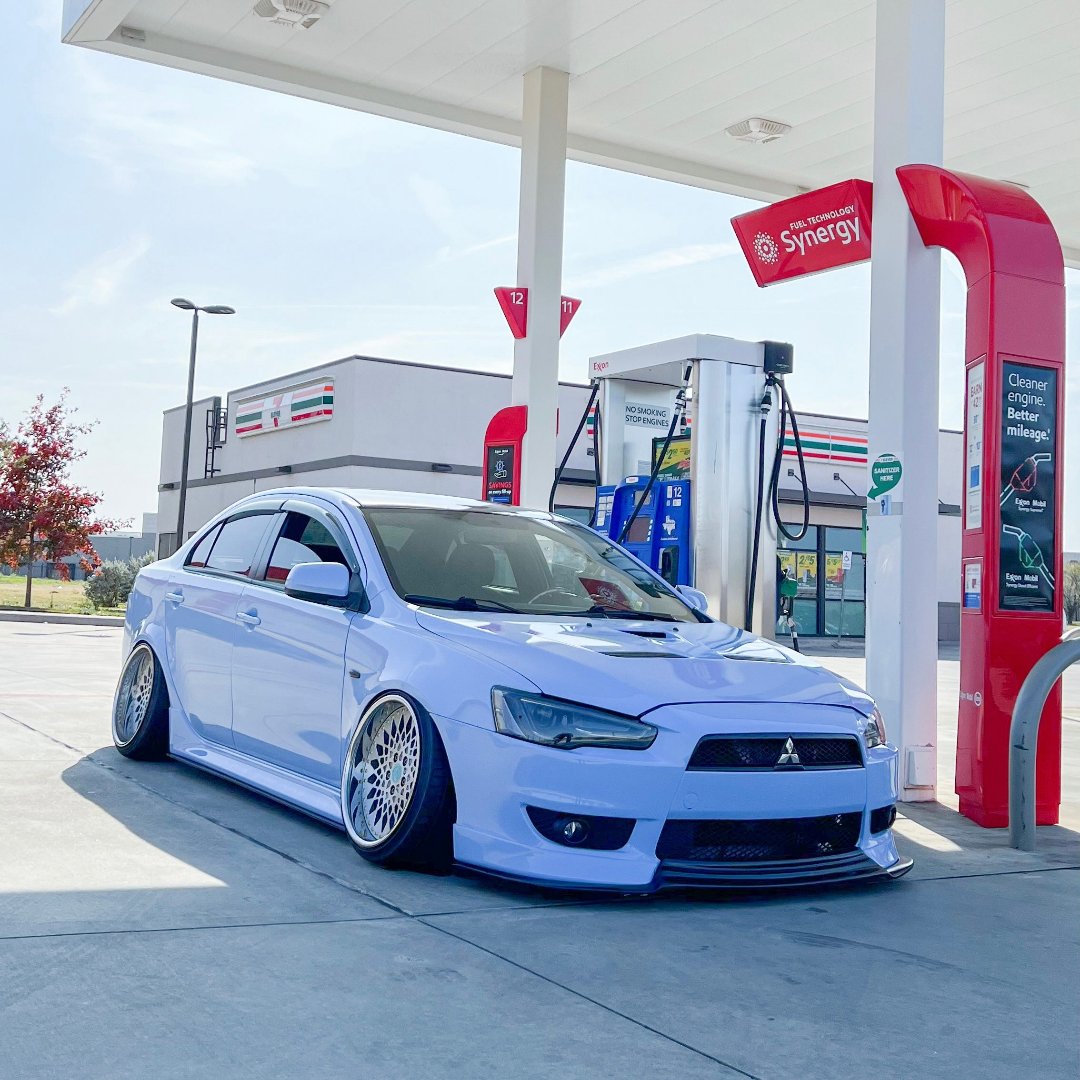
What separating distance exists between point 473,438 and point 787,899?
24.6 metres

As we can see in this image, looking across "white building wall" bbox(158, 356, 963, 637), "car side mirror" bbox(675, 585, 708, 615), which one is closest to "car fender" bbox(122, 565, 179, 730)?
"car side mirror" bbox(675, 585, 708, 615)

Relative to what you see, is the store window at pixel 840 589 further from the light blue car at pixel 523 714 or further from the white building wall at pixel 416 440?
the light blue car at pixel 523 714

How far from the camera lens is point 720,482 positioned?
9789 millimetres

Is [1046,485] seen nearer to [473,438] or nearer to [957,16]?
[957,16]

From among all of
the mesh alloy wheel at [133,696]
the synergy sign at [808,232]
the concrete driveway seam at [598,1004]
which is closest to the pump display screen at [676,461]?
the synergy sign at [808,232]

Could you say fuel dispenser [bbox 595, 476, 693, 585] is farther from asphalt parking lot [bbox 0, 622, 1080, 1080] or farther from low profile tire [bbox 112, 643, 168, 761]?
asphalt parking lot [bbox 0, 622, 1080, 1080]

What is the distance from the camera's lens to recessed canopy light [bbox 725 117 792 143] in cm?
1320

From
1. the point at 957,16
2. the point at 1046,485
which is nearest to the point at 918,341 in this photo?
the point at 1046,485

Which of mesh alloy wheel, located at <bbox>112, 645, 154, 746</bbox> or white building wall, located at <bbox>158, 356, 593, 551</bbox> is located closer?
mesh alloy wheel, located at <bbox>112, 645, 154, 746</bbox>

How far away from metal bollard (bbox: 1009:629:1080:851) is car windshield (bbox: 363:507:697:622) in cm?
166

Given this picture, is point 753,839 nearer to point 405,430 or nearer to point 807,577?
point 405,430

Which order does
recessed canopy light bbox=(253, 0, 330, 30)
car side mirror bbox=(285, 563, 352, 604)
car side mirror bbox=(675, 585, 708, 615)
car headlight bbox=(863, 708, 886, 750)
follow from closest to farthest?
car headlight bbox=(863, 708, 886, 750)
car side mirror bbox=(285, 563, 352, 604)
car side mirror bbox=(675, 585, 708, 615)
recessed canopy light bbox=(253, 0, 330, 30)

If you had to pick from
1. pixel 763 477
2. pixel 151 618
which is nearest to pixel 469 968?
pixel 151 618

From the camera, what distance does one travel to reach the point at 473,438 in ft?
95.5
